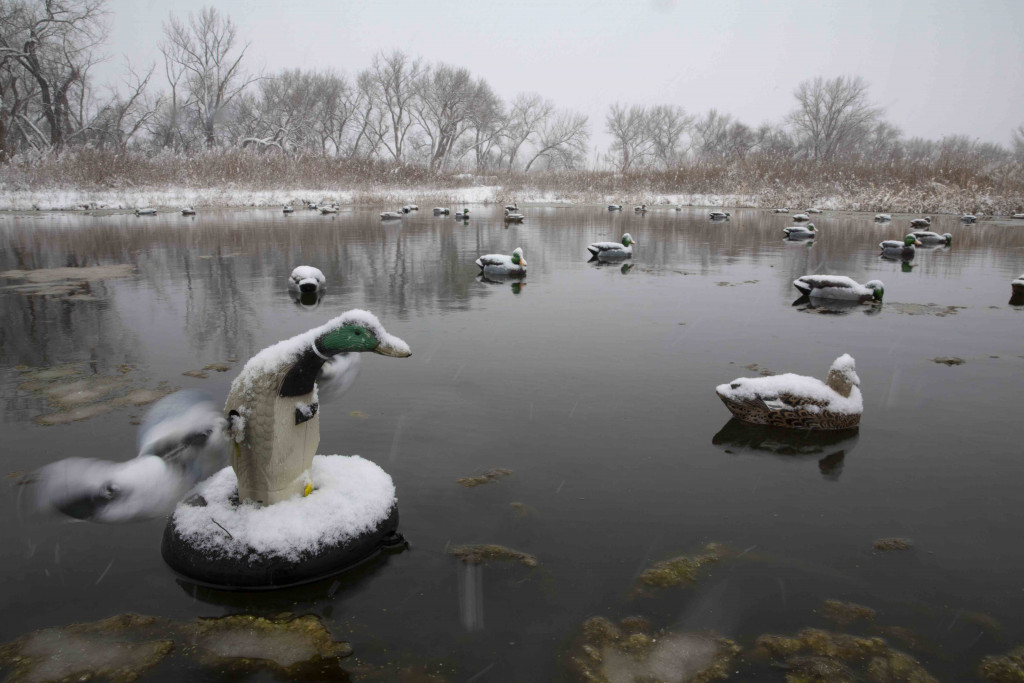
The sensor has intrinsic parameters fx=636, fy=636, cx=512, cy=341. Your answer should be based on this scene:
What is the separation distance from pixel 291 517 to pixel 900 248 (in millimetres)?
17288

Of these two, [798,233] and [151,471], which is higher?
[798,233]

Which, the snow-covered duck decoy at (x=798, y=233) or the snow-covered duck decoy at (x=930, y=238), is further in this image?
the snow-covered duck decoy at (x=798, y=233)

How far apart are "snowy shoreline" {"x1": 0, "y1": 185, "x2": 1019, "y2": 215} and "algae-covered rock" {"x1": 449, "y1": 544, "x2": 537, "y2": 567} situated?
3206 centimetres

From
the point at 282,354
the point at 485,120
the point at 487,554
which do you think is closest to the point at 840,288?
the point at 487,554

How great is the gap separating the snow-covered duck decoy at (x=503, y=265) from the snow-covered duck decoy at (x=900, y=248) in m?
10.1

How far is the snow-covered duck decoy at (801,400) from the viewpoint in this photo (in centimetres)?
518

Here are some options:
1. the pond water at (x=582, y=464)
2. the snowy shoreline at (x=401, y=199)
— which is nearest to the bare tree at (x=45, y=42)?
the snowy shoreline at (x=401, y=199)

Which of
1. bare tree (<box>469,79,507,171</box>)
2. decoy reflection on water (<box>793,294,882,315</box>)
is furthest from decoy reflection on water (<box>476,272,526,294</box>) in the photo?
bare tree (<box>469,79,507,171</box>)

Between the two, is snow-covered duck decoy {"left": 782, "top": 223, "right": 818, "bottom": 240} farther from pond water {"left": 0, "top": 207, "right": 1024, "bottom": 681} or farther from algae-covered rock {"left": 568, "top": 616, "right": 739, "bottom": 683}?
algae-covered rock {"left": 568, "top": 616, "right": 739, "bottom": 683}

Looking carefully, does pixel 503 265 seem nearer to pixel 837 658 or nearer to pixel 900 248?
pixel 837 658

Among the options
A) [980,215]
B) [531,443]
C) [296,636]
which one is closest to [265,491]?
[296,636]

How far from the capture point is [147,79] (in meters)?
41.0

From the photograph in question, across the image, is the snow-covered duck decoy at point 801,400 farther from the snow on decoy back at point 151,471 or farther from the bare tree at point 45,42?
the bare tree at point 45,42

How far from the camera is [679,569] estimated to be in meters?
3.55
